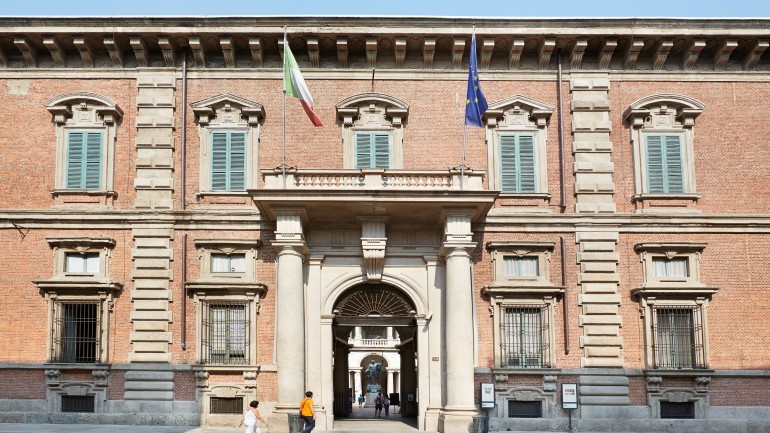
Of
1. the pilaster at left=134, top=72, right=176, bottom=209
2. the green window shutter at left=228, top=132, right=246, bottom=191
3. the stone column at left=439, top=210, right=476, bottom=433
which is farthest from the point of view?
the green window shutter at left=228, top=132, right=246, bottom=191

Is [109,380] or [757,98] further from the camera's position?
[757,98]

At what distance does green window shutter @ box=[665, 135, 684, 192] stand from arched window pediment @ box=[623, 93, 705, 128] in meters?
0.58

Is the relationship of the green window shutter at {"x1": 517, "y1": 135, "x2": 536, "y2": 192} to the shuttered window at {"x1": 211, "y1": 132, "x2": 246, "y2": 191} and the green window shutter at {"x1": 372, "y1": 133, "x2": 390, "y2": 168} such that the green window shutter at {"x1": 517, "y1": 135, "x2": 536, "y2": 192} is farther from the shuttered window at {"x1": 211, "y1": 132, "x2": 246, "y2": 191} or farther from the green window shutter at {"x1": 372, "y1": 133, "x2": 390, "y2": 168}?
the shuttered window at {"x1": 211, "y1": 132, "x2": 246, "y2": 191}

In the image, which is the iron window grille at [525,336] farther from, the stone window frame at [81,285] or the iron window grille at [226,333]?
the stone window frame at [81,285]

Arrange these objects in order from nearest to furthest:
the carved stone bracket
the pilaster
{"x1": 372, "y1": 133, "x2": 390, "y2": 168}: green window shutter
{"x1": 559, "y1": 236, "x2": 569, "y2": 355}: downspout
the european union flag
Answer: the european union flag → the carved stone bracket → {"x1": 559, "y1": 236, "x2": 569, "y2": 355}: downspout → the pilaster → {"x1": 372, "y1": 133, "x2": 390, "y2": 168}: green window shutter

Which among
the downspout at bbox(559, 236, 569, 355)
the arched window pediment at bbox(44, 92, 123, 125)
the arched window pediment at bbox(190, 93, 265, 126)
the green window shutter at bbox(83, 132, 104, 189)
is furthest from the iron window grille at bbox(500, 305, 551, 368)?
the arched window pediment at bbox(44, 92, 123, 125)

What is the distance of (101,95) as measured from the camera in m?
26.1

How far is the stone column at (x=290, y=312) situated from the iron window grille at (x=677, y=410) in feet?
32.2

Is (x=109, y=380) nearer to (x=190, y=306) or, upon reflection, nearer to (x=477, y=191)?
(x=190, y=306)

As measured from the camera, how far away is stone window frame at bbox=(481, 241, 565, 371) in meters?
25.1

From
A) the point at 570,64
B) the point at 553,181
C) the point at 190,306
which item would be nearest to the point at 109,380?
the point at 190,306

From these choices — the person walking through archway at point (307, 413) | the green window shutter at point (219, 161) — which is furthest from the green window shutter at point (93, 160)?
the person walking through archway at point (307, 413)

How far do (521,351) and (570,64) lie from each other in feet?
27.7

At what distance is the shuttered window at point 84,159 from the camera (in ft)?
84.3
